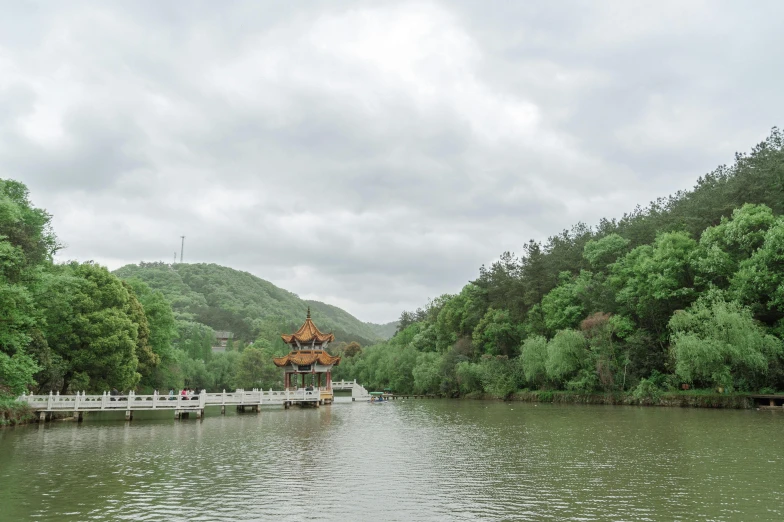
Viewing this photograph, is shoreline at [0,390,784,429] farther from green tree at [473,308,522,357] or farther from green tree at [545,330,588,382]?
green tree at [473,308,522,357]

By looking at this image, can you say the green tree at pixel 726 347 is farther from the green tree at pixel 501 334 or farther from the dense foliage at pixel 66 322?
the dense foliage at pixel 66 322

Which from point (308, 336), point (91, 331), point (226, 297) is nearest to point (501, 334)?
point (308, 336)

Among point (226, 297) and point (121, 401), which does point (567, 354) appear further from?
point (226, 297)

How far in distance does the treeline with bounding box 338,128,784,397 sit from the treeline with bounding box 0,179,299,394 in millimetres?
28213

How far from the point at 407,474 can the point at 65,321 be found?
25.5 metres

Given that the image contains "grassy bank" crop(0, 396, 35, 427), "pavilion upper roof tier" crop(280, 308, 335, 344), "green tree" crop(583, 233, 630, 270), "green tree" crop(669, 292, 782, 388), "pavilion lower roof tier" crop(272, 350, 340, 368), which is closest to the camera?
"grassy bank" crop(0, 396, 35, 427)

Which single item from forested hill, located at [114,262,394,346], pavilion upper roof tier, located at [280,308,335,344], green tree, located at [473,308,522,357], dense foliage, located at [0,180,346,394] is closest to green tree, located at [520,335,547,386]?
green tree, located at [473,308,522,357]

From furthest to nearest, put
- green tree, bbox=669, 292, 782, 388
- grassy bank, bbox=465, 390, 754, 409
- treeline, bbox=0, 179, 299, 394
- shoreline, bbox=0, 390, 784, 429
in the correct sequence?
grassy bank, bbox=465, 390, 754, 409, green tree, bbox=669, 292, 782, 388, shoreline, bbox=0, 390, 784, 429, treeline, bbox=0, 179, 299, 394

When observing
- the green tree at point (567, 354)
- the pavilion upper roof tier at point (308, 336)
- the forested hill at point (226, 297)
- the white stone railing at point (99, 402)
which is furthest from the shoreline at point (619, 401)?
the forested hill at point (226, 297)

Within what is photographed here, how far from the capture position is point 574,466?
1448 centimetres

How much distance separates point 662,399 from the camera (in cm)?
3672

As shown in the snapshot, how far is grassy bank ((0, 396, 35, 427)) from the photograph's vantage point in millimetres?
24583

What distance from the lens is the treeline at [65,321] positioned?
23250 mm

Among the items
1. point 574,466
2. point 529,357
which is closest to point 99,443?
point 574,466
